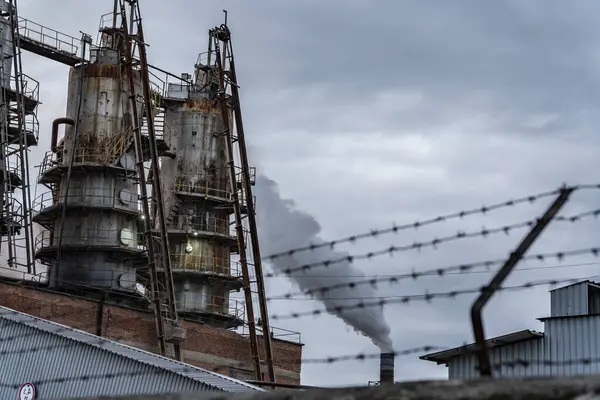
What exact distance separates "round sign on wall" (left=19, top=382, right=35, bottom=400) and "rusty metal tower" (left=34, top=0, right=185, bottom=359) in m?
16.1

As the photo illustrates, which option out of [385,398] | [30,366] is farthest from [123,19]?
[385,398]

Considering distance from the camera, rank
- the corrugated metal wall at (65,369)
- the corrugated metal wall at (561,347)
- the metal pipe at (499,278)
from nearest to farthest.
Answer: the metal pipe at (499,278) < the corrugated metal wall at (65,369) < the corrugated metal wall at (561,347)

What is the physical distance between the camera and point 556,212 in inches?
264

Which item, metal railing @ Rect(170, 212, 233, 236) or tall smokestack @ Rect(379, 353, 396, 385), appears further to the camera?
metal railing @ Rect(170, 212, 233, 236)

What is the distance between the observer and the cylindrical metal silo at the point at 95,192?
4134cm

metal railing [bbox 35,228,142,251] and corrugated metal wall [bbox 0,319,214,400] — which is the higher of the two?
metal railing [bbox 35,228,142,251]

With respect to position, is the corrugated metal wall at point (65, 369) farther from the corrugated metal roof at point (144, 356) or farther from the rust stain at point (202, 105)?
the rust stain at point (202, 105)

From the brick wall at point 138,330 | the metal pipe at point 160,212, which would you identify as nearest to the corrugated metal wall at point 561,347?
the metal pipe at point 160,212

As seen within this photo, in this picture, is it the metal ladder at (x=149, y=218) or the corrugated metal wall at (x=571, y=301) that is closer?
the corrugated metal wall at (x=571, y=301)

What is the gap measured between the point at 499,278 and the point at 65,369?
18.5 m

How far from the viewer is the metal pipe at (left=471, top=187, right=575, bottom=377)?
563cm

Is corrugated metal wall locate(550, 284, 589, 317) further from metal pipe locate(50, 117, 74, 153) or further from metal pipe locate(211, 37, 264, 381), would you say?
metal pipe locate(50, 117, 74, 153)

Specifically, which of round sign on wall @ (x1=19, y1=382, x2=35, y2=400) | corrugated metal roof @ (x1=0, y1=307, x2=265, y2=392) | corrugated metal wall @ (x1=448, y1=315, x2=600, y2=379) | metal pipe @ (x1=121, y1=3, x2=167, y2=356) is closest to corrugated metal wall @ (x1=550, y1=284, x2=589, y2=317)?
corrugated metal wall @ (x1=448, y1=315, x2=600, y2=379)

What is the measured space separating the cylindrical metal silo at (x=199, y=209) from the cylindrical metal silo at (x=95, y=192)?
3368 mm
